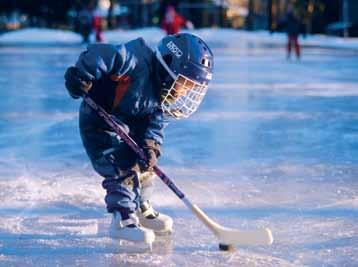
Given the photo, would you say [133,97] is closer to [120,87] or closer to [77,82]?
[120,87]

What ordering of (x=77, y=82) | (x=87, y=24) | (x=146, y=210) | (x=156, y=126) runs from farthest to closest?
1. (x=87, y=24)
2. (x=146, y=210)
3. (x=156, y=126)
4. (x=77, y=82)

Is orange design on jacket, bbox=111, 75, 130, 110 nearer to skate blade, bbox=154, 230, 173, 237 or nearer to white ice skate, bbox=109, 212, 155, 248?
white ice skate, bbox=109, 212, 155, 248

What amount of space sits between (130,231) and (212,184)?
4.70 ft

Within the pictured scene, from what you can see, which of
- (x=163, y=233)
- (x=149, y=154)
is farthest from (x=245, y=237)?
(x=149, y=154)

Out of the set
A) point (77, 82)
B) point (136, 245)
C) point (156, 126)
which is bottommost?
point (136, 245)

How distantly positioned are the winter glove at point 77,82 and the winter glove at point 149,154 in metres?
0.44

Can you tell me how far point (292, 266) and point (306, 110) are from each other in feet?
18.8

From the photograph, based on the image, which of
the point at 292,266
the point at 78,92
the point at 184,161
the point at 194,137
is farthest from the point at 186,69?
the point at 194,137

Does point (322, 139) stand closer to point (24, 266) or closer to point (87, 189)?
point (87, 189)

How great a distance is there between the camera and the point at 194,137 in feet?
23.1

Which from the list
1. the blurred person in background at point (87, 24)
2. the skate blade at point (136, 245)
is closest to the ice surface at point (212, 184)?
the skate blade at point (136, 245)

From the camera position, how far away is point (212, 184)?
5086 millimetres

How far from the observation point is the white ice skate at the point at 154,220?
3936 mm

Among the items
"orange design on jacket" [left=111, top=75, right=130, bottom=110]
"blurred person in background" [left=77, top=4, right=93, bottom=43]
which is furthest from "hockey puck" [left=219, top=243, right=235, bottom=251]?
"blurred person in background" [left=77, top=4, right=93, bottom=43]
